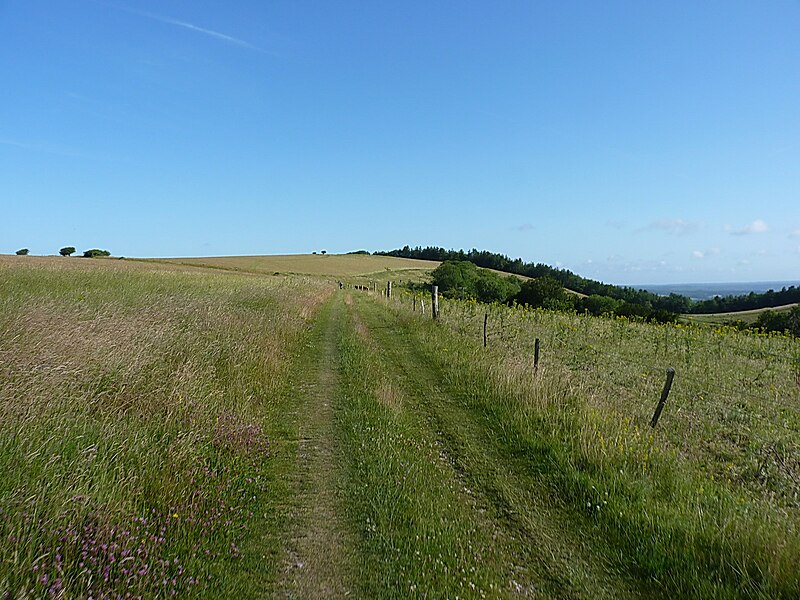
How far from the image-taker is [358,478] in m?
5.83

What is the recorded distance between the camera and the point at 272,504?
5133mm

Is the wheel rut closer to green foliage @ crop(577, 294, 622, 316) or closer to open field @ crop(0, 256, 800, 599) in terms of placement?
open field @ crop(0, 256, 800, 599)

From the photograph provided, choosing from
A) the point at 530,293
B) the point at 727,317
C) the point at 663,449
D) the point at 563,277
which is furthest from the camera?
the point at 563,277

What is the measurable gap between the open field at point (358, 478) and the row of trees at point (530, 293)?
28169 mm

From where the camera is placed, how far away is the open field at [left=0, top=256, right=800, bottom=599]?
12.5 feet

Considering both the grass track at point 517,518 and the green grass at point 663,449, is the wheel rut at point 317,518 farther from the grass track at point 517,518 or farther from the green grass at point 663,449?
the green grass at point 663,449

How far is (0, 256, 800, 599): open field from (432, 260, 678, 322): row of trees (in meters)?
28.2

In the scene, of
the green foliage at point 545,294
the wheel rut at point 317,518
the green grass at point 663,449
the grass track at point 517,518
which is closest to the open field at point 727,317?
the green foliage at point 545,294

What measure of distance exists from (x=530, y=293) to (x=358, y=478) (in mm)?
56852

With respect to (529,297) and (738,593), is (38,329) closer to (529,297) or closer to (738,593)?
(738,593)

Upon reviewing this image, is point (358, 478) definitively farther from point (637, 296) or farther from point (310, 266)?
point (637, 296)

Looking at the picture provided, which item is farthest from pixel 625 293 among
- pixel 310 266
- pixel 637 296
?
pixel 310 266

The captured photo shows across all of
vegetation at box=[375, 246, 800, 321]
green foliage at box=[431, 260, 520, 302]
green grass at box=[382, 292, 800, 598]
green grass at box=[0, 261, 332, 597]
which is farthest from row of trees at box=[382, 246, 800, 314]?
green grass at box=[0, 261, 332, 597]

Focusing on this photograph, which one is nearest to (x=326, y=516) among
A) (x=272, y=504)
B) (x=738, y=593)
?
(x=272, y=504)
